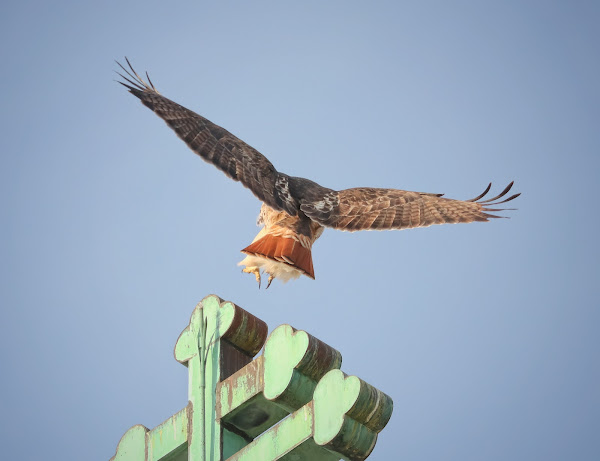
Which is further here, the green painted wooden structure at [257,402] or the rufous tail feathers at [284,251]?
the rufous tail feathers at [284,251]

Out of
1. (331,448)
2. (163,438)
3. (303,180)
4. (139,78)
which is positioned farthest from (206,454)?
(139,78)

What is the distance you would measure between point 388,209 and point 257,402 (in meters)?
5.04

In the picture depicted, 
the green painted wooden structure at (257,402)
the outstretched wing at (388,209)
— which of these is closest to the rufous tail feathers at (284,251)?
the outstretched wing at (388,209)

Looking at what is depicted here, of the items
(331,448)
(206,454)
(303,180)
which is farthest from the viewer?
(303,180)

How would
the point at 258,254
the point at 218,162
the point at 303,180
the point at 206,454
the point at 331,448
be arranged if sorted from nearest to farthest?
the point at 331,448 < the point at 206,454 < the point at 258,254 < the point at 218,162 < the point at 303,180

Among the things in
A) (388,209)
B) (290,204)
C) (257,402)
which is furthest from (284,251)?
(257,402)

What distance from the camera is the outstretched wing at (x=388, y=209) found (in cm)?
886

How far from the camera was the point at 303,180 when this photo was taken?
30.4 feet

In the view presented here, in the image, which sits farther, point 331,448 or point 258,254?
point 258,254

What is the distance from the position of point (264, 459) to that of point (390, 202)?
5393 millimetres

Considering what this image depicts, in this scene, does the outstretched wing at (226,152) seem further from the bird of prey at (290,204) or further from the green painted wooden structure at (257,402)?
the green painted wooden structure at (257,402)

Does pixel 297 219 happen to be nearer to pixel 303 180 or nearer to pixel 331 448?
pixel 303 180

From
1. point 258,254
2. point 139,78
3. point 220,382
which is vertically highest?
point 139,78

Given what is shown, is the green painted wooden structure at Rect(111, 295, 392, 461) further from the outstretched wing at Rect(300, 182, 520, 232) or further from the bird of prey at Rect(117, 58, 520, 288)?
the outstretched wing at Rect(300, 182, 520, 232)
